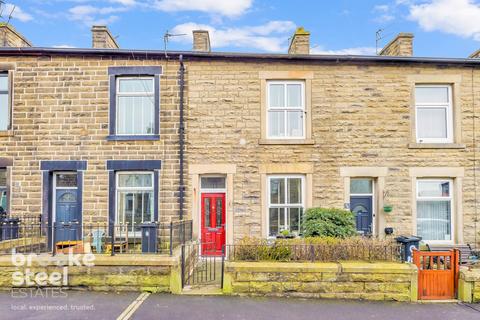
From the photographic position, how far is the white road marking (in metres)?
6.03

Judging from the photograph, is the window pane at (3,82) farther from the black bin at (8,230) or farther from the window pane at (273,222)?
the window pane at (273,222)

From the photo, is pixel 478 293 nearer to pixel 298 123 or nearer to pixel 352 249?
pixel 352 249

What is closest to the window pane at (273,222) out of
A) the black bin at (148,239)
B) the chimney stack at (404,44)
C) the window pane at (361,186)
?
the window pane at (361,186)

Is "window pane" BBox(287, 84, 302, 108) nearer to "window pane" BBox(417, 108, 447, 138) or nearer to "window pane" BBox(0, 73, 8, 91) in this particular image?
"window pane" BBox(417, 108, 447, 138)

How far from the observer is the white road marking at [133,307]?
19.8 ft

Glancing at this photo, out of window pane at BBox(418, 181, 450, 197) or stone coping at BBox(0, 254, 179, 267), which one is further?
window pane at BBox(418, 181, 450, 197)

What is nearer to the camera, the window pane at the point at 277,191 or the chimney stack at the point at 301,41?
the window pane at the point at 277,191

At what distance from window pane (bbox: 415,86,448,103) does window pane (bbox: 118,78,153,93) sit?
8.16 meters

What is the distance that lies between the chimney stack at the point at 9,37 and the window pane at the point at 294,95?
8.74 meters

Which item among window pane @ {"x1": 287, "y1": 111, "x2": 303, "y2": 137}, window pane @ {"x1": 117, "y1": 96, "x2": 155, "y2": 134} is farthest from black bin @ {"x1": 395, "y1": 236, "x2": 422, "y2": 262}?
window pane @ {"x1": 117, "y1": 96, "x2": 155, "y2": 134}

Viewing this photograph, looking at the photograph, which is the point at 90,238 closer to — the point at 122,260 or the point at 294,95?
the point at 122,260

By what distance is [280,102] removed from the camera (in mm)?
11133

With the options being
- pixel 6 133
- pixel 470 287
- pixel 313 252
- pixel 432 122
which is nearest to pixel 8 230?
pixel 6 133

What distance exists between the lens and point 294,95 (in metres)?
11.2
